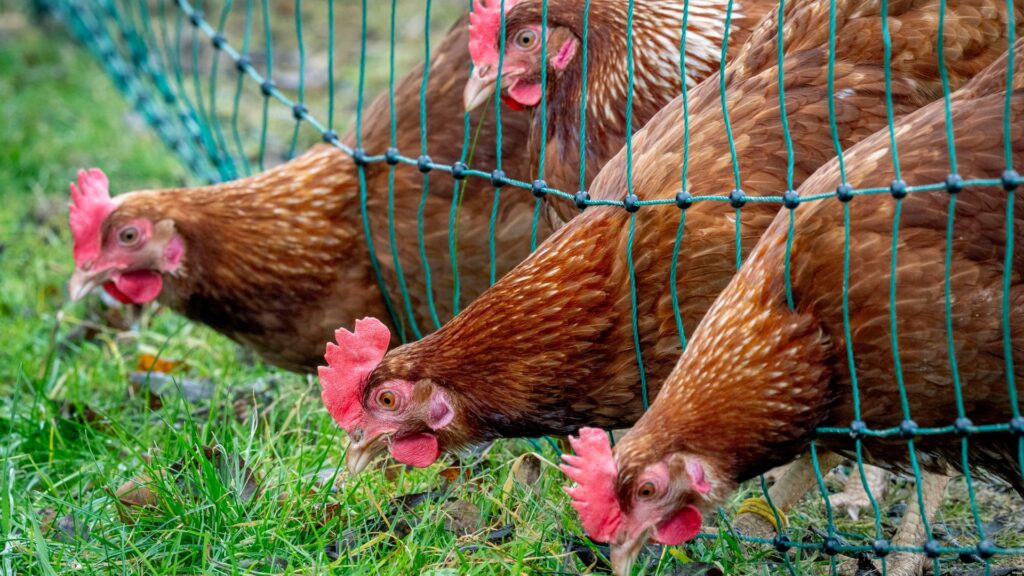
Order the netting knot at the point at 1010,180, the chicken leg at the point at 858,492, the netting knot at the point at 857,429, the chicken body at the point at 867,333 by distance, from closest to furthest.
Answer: the netting knot at the point at 1010,180 → the chicken body at the point at 867,333 → the netting knot at the point at 857,429 → the chicken leg at the point at 858,492

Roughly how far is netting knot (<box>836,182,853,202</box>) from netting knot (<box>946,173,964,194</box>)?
0.17 metres

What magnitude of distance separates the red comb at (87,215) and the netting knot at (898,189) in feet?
7.63

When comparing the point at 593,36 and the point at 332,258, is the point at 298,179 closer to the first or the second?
the point at 332,258

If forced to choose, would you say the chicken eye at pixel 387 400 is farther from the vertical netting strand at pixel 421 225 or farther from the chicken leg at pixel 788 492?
the chicken leg at pixel 788 492

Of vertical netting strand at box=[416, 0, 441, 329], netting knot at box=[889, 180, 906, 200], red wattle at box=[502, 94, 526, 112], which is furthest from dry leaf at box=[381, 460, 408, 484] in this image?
netting knot at box=[889, 180, 906, 200]

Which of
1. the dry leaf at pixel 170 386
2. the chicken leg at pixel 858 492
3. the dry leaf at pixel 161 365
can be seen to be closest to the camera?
the chicken leg at pixel 858 492

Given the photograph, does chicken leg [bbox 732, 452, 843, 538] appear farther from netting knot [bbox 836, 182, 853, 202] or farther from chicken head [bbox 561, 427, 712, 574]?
netting knot [bbox 836, 182, 853, 202]

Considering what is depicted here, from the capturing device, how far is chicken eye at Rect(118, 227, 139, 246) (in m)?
3.60

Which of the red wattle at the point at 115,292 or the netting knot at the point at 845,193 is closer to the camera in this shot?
the netting knot at the point at 845,193

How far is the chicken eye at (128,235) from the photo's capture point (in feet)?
11.8

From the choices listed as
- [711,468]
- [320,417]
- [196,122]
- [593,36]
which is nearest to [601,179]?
[593,36]

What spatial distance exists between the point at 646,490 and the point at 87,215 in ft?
6.78

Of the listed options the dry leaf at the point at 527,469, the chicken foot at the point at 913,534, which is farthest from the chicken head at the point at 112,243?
the chicken foot at the point at 913,534

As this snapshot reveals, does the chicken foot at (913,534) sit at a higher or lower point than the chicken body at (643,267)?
lower
